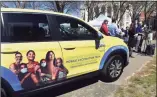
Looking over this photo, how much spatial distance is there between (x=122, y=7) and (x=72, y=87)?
3598cm

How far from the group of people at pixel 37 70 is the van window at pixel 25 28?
28 cm

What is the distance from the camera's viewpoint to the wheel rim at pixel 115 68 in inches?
277

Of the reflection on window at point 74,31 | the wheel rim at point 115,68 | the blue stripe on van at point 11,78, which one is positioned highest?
the reflection on window at point 74,31

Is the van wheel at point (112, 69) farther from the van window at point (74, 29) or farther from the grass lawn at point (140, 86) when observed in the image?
the van window at point (74, 29)

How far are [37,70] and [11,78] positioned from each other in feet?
1.87

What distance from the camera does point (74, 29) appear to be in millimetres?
6098

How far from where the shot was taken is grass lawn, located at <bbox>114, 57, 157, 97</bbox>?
602 cm

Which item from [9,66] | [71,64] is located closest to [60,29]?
[71,64]

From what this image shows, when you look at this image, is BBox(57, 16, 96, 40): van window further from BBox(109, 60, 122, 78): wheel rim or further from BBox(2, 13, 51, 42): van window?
BBox(109, 60, 122, 78): wheel rim

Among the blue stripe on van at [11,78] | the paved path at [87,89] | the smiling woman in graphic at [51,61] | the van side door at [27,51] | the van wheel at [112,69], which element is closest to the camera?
the blue stripe on van at [11,78]

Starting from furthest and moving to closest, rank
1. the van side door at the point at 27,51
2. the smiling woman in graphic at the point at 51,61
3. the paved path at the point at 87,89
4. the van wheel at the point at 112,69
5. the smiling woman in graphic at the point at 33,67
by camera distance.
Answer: the van wheel at the point at 112,69, the paved path at the point at 87,89, the smiling woman in graphic at the point at 51,61, the smiling woman in graphic at the point at 33,67, the van side door at the point at 27,51

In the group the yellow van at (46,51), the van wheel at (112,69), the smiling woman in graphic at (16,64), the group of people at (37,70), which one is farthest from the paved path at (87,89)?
the smiling woman in graphic at (16,64)

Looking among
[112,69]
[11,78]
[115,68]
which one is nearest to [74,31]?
[112,69]

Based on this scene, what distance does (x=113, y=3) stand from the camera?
133 feet
